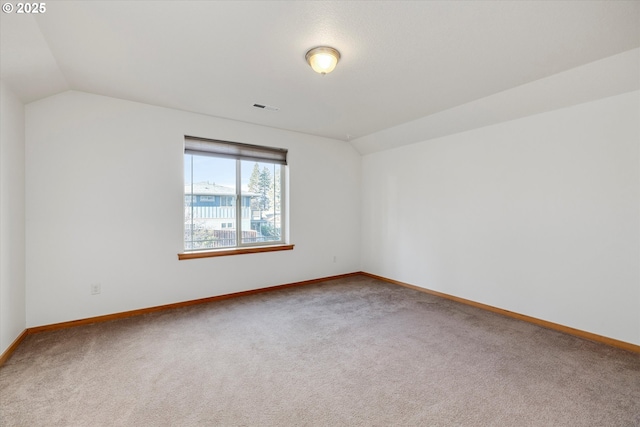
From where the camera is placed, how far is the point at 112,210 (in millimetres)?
3318

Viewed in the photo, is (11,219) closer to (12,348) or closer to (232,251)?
(12,348)

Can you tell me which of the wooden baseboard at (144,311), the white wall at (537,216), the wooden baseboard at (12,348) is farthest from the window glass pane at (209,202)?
the white wall at (537,216)

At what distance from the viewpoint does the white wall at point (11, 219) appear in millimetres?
2439

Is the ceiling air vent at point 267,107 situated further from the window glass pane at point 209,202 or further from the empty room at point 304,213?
the window glass pane at point 209,202

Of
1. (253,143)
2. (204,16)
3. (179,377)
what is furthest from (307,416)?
(253,143)

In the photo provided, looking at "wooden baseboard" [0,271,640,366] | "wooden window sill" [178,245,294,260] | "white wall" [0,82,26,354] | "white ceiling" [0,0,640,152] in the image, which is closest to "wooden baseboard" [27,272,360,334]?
"wooden baseboard" [0,271,640,366]

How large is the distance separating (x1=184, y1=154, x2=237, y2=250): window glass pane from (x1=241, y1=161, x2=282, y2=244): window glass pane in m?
0.19

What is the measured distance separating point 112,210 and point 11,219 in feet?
2.71

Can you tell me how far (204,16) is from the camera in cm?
192

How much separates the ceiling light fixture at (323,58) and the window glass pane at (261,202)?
7.65 ft

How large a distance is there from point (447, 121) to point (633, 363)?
303 centimetres

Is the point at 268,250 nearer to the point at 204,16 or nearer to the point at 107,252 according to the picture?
the point at 107,252

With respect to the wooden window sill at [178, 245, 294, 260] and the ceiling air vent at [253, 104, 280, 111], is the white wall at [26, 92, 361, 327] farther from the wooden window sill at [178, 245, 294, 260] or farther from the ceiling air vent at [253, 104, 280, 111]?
the ceiling air vent at [253, 104, 280, 111]

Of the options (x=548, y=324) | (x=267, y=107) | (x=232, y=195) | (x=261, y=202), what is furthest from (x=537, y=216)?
(x=232, y=195)
